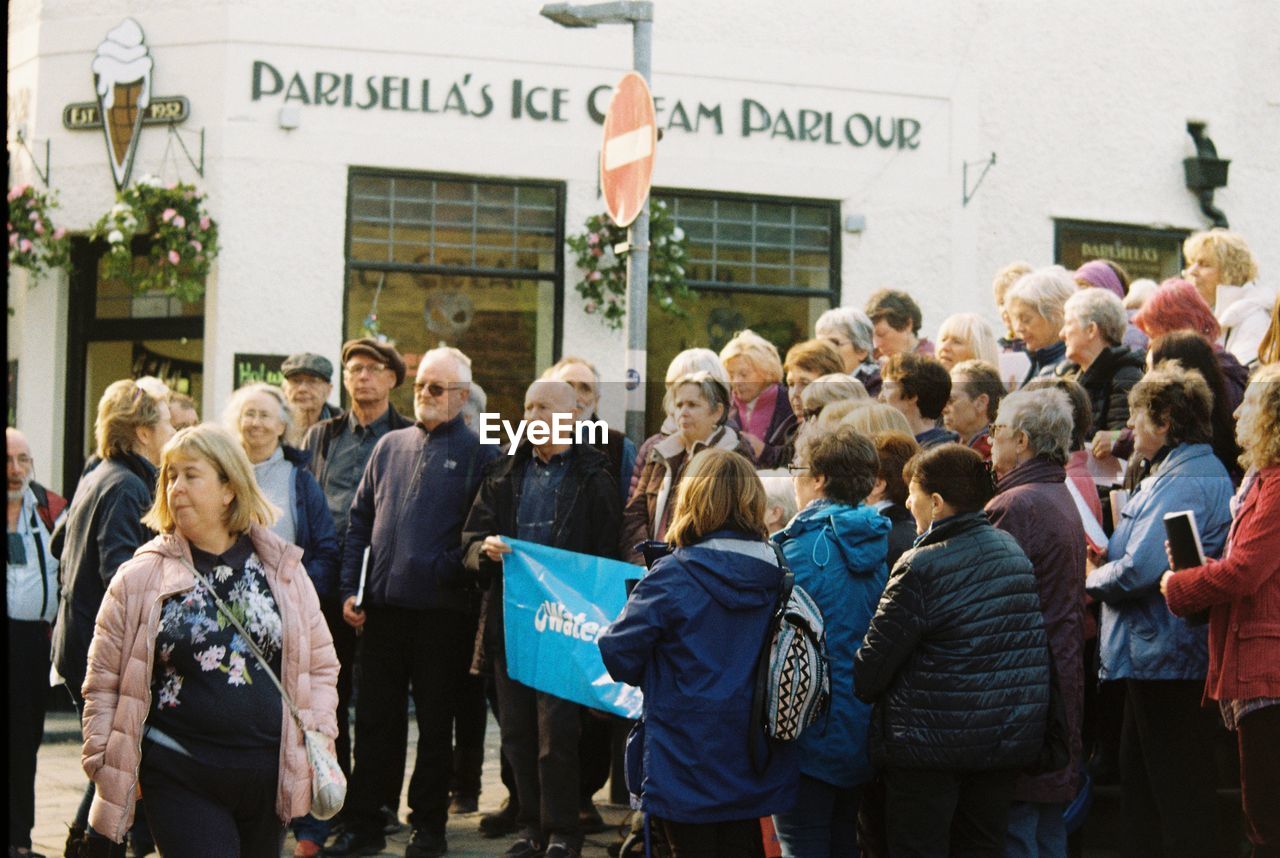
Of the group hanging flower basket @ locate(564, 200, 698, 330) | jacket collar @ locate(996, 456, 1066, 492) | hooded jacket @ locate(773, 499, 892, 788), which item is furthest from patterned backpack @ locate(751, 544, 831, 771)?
hanging flower basket @ locate(564, 200, 698, 330)

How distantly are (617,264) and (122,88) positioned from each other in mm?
3810

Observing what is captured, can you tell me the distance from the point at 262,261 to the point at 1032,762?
857cm

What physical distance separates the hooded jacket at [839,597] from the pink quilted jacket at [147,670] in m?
1.57

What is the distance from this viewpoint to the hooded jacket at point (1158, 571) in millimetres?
6195

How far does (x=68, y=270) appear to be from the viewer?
12953 millimetres

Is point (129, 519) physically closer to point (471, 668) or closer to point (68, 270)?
point (471, 668)

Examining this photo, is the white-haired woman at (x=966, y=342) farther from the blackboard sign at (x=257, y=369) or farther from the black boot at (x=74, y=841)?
the blackboard sign at (x=257, y=369)

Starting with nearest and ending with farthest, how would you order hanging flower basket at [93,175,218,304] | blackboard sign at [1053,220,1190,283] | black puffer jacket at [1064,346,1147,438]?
black puffer jacket at [1064,346,1147,438]
hanging flower basket at [93,175,218,304]
blackboard sign at [1053,220,1190,283]

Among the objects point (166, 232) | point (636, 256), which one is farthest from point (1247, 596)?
point (166, 232)

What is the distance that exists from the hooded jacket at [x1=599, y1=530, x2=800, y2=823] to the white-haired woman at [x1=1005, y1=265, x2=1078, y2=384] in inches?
131

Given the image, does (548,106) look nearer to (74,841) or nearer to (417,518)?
(417,518)

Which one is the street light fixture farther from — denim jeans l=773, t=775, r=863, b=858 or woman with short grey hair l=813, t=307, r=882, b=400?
denim jeans l=773, t=775, r=863, b=858

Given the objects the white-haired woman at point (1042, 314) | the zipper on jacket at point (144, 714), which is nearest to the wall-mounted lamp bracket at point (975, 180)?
the white-haired woman at point (1042, 314)

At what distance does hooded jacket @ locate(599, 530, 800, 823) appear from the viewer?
5.39 meters
